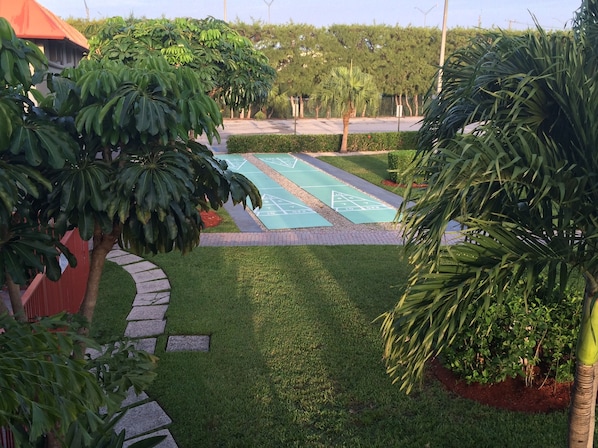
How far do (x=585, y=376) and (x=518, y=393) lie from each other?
2201mm

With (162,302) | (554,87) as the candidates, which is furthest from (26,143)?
(162,302)

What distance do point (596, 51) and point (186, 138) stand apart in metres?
2.73

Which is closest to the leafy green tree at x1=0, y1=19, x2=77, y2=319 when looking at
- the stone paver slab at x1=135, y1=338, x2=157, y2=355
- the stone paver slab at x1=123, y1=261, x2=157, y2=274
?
the stone paver slab at x1=135, y1=338, x2=157, y2=355

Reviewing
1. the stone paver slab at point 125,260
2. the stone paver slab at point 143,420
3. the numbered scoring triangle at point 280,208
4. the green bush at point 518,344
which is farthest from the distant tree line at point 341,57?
the stone paver slab at point 143,420

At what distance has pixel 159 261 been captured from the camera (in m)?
10.3

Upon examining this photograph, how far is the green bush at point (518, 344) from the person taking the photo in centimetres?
574

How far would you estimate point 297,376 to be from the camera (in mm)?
6273

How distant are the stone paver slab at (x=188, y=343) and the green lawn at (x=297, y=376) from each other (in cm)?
11

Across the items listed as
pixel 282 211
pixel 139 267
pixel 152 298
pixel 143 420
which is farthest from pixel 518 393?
pixel 282 211

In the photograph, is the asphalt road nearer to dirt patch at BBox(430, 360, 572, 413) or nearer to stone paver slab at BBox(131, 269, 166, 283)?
stone paver slab at BBox(131, 269, 166, 283)

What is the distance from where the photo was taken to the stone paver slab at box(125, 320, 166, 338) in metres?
7.31

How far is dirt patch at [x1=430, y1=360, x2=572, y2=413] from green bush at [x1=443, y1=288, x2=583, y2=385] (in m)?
0.10

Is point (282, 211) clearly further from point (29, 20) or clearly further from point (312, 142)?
point (312, 142)

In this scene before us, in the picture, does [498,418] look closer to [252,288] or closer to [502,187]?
[502,187]
